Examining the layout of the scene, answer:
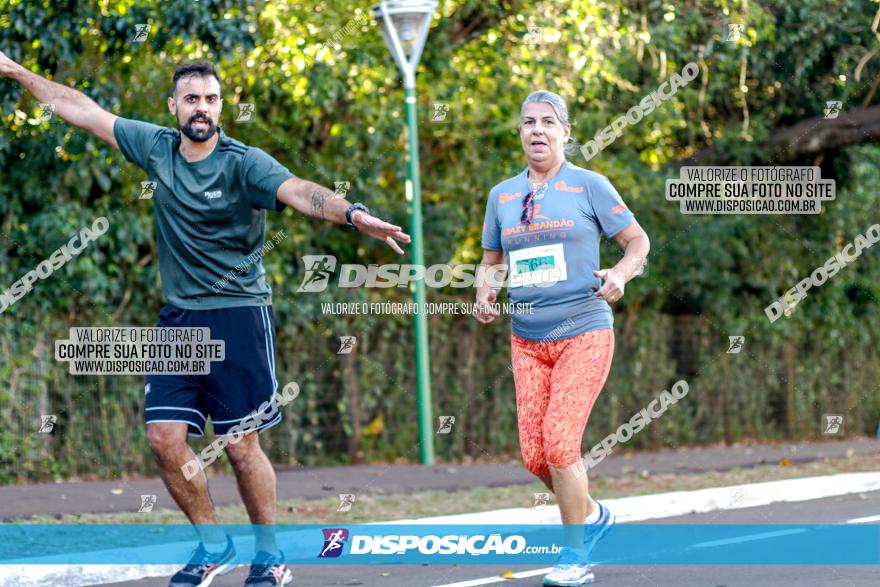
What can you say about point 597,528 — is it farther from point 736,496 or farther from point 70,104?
point 736,496

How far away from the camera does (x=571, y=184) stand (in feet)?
19.7

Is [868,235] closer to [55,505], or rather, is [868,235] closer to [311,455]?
[311,455]

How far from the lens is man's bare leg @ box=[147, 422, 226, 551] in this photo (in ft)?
18.1

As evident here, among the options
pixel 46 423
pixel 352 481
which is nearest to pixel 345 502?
pixel 352 481

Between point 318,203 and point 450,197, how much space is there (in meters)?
9.34

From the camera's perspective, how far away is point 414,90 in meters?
12.0

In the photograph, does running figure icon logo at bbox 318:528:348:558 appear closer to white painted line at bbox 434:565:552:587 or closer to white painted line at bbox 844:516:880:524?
white painted line at bbox 434:565:552:587

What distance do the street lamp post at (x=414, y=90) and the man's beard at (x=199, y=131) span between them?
623 cm

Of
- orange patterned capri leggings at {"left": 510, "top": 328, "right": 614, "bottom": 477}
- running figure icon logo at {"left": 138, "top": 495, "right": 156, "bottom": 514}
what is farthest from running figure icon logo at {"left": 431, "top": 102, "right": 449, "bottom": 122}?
orange patterned capri leggings at {"left": 510, "top": 328, "right": 614, "bottom": 477}

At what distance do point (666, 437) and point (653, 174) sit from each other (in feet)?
12.8

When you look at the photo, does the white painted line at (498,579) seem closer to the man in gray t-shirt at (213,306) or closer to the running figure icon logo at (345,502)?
the man in gray t-shirt at (213,306)

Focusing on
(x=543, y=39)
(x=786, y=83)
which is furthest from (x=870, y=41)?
(x=543, y=39)

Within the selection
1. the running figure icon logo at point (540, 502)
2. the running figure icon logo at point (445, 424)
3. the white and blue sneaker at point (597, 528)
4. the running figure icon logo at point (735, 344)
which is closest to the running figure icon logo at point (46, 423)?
the running figure icon logo at point (540, 502)

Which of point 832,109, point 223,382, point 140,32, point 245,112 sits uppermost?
point 140,32
